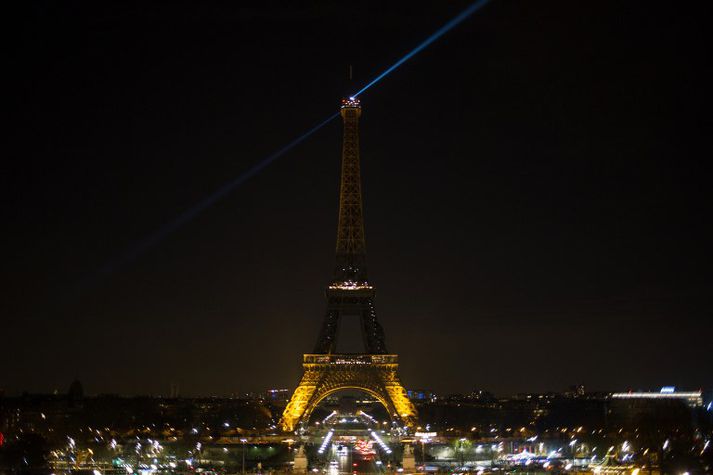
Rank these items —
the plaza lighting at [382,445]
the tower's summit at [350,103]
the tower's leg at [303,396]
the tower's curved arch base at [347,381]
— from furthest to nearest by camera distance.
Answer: the tower's summit at [350,103] < the tower's curved arch base at [347,381] < the tower's leg at [303,396] < the plaza lighting at [382,445]

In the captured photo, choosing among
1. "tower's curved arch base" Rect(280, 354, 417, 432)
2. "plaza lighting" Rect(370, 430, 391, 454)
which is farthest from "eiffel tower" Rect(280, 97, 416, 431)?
"plaza lighting" Rect(370, 430, 391, 454)

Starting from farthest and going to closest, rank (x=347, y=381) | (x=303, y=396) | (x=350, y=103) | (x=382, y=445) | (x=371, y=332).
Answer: (x=371, y=332) < (x=350, y=103) < (x=347, y=381) < (x=303, y=396) < (x=382, y=445)

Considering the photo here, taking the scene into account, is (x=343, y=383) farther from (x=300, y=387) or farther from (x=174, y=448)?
(x=174, y=448)

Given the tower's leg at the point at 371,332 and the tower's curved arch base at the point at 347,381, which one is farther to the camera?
the tower's leg at the point at 371,332

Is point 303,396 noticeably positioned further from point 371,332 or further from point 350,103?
point 350,103

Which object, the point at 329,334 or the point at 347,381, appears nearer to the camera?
the point at 347,381

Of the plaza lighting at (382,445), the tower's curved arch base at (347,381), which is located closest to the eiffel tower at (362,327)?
the tower's curved arch base at (347,381)

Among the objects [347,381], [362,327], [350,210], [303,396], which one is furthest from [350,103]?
[303,396]

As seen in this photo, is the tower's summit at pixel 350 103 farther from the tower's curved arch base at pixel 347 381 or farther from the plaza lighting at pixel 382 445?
the plaza lighting at pixel 382 445
